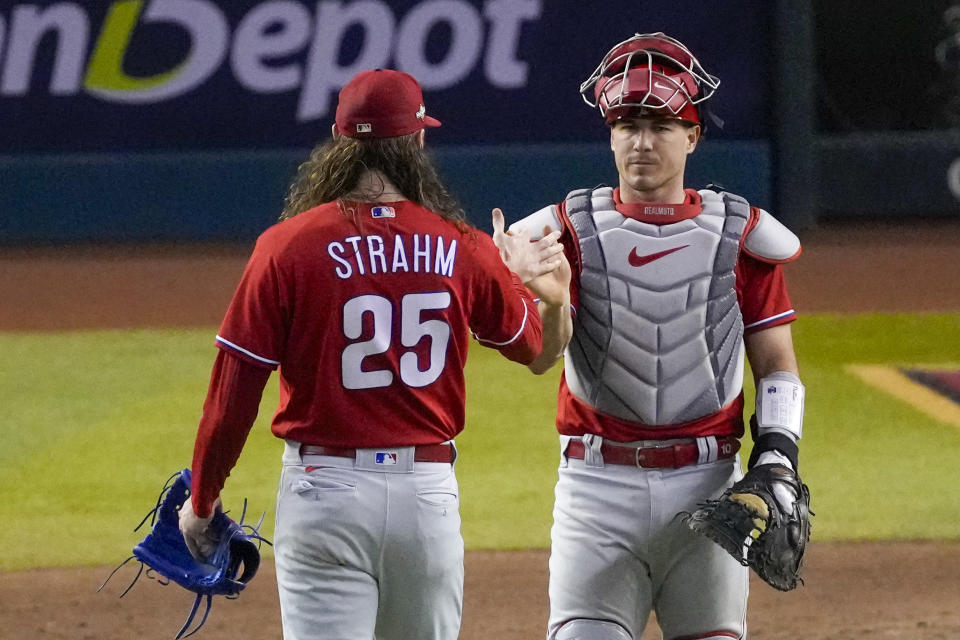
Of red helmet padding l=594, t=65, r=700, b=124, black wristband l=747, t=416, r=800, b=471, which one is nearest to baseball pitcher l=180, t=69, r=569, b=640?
red helmet padding l=594, t=65, r=700, b=124

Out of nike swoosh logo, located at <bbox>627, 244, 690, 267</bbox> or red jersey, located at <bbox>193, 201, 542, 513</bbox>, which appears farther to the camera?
nike swoosh logo, located at <bbox>627, 244, 690, 267</bbox>

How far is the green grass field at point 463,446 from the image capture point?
6.44 m

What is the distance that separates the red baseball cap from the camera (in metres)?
3.10

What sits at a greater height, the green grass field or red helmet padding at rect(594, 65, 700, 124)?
red helmet padding at rect(594, 65, 700, 124)

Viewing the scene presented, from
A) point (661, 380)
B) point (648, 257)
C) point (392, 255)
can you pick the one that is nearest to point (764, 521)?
point (661, 380)

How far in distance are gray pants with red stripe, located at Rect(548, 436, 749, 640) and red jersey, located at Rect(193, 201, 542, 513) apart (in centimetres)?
48

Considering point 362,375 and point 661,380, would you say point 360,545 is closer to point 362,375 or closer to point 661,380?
point 362,375

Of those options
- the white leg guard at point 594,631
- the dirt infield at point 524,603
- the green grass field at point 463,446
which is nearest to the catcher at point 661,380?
the white leg guard at point 594,631

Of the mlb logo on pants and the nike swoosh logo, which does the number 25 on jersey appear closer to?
the mlb logo on pants

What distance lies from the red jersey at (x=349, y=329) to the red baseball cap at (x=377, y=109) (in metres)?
0.17

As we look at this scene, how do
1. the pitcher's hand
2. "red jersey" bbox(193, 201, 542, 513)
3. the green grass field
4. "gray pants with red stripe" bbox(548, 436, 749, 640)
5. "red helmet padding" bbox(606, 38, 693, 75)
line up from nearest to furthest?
"red jersey" bbox(193, 201, 542, 513)
the pitcher's hand
"gray pants with red stripe" bbox(548, 436, 749, 640)
"red helmet padding" bbox(606, 38, 693, 75)
the green grass field

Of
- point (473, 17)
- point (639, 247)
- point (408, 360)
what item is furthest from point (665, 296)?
point (473, 17)

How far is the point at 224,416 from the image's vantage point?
118 inches

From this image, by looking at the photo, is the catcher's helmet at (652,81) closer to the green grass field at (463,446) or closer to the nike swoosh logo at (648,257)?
the nike swoosh logo at (648,257)
